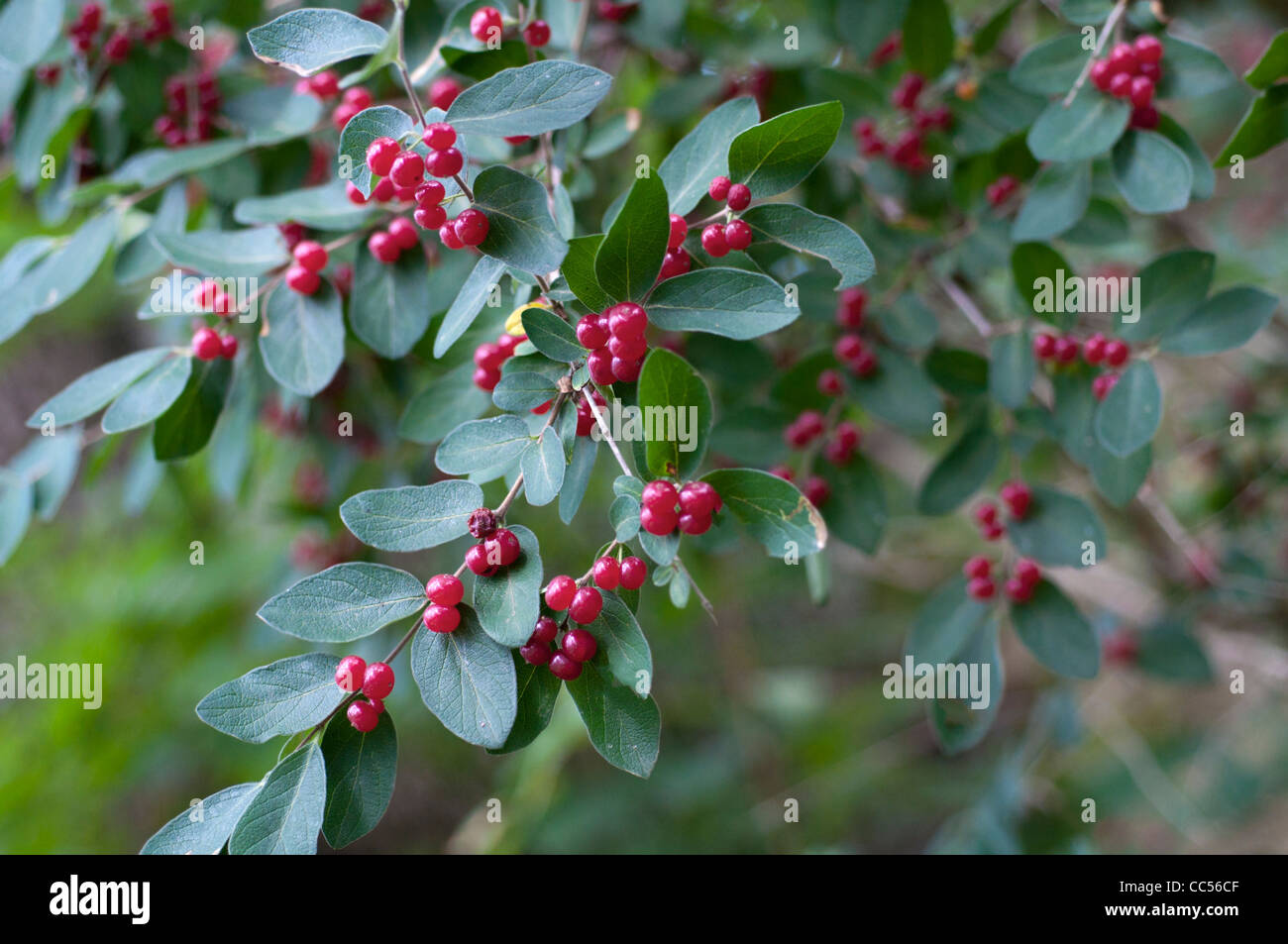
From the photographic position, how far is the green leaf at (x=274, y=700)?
72 cm

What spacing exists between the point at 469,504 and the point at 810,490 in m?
0.55

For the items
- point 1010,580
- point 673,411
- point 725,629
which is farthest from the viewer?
point 725,629

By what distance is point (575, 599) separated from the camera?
69 centimetres

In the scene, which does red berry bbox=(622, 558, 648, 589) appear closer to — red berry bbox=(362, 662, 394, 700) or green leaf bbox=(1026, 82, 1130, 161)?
red berry bbox=(362, 662, 394, 700)

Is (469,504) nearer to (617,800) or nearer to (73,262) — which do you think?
(73,262)

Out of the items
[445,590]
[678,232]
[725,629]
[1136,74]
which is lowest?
[725,629]

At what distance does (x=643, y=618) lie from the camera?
2633mm

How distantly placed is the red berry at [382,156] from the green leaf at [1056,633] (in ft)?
2.93

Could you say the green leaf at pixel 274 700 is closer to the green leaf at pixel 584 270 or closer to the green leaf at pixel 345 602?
the green leaf at pixel 345 602

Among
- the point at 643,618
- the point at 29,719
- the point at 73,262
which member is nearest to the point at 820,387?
the point at 73,262

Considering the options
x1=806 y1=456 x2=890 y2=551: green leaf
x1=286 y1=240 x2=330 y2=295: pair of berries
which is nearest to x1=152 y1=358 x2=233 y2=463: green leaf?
x1=286 y1=240 x2=330 y2=295: pair of berries

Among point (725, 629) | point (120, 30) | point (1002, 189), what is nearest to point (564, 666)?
point (1002, 189)

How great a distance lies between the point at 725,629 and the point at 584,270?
6.68 feet

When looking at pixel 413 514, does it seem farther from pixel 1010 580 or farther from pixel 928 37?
pixel 928 37
